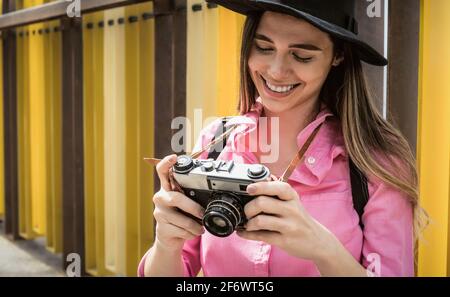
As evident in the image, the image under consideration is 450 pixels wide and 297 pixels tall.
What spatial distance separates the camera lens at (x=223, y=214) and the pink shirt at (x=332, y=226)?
0.23 meters

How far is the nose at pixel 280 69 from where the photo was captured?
1378 mm

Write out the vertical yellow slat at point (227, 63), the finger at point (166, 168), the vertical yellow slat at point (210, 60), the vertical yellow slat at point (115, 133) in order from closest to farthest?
the finger at point (166, 168), the vertical yellow slat at point (227, 63), the vertical yellow slat at point (210, 60), the vertical yellow slat at point (115, 133)

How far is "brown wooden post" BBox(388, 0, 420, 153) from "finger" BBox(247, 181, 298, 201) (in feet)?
2.93

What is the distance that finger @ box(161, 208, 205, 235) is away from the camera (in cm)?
127

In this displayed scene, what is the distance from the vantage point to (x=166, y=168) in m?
1.26

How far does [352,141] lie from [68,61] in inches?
115

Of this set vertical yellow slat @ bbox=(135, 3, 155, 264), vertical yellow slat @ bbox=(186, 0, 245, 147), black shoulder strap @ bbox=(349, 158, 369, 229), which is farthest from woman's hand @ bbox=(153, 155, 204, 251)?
vertical yellow slat @ bbox=(135, 3, 155, 264)

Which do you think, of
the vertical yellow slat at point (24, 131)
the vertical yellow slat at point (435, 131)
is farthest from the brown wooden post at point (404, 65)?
the vertical yellow slat at point (24, 131)

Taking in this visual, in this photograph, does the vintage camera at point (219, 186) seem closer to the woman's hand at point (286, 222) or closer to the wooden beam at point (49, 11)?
the woman's hand at point (286, 222)

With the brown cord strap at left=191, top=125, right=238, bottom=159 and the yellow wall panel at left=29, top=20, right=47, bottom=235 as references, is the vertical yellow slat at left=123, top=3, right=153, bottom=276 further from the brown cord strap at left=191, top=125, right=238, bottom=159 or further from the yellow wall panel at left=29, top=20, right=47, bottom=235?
the brown cord strap at left=191, top=125, right=238, bottom=159

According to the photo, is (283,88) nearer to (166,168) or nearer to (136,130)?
(166,168)

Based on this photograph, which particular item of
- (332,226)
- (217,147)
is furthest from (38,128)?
(332,226)

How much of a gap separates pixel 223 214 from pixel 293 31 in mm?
553
